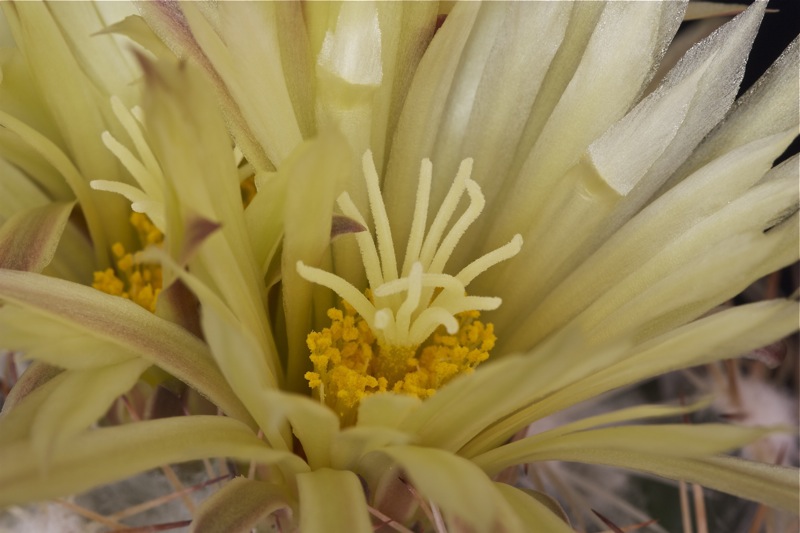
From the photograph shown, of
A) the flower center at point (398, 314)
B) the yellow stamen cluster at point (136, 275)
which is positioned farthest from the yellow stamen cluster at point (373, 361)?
the yellow stamen cluster at point (136, 275)

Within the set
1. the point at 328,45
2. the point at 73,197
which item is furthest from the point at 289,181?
the point at 73,197

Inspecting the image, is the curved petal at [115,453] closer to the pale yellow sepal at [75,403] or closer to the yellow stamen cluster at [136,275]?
the pale yellow sepal at [75,403]

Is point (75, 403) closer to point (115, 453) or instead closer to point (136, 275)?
point (115, 453)

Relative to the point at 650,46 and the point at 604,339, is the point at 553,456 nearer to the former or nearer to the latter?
the point at 604,339

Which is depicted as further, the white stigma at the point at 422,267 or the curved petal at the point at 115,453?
the white stigma at the point at 422,267

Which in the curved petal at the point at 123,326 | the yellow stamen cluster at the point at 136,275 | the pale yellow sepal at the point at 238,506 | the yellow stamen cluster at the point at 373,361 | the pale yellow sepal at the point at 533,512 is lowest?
the pale yellow sepal at the point at 238,506
